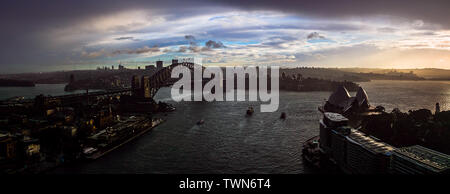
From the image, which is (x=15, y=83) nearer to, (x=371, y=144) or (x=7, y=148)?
(x=7, y=148)

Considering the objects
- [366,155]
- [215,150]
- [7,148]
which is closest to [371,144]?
[366,155]

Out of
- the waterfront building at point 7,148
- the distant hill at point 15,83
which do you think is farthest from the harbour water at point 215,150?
the distant hill at point 15,83

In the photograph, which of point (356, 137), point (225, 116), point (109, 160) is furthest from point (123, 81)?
point (356, 137)

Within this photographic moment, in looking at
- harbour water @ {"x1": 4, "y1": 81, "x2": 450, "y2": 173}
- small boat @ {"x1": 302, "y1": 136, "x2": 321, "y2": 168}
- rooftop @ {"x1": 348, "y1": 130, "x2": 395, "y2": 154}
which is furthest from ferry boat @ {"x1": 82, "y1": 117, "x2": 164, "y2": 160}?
rooftop @ {"x1": 348, "y1": 130, "x2": 395, "y2": 154}

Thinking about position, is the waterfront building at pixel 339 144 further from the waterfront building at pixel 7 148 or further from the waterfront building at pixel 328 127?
the waterfront building at pixel 7 148

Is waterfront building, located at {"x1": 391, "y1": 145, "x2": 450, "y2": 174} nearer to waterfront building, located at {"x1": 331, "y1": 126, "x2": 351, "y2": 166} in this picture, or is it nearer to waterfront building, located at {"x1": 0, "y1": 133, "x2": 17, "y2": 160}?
waterfront building, located at {"x1": 331, "y1": 126, "x2": 351, "y2": 166}

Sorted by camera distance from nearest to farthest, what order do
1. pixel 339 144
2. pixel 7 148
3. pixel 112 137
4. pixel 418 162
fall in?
pixel 418 162, pixel 339 144, pixel 7 148, pixel 112 137

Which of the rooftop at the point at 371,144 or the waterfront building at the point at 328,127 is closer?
the rooftop at the point at 371,144
